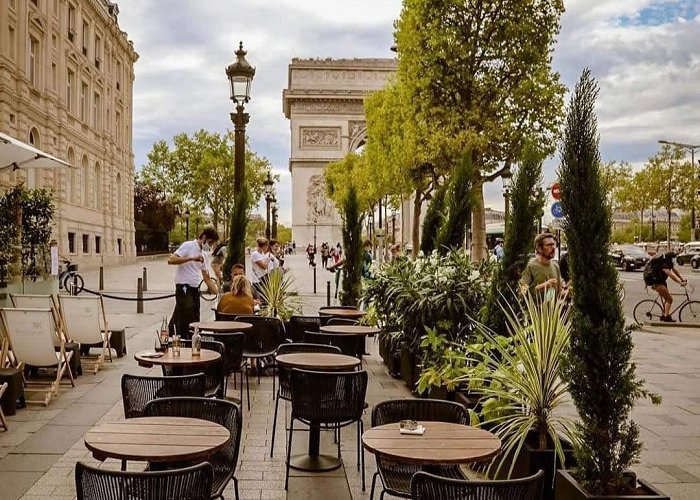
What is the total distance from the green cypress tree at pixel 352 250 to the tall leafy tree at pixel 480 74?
6917mm

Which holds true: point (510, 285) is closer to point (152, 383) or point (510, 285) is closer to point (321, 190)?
point (152, 383)

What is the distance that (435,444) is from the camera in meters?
4.13

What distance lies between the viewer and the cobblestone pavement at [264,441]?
17.7 feet

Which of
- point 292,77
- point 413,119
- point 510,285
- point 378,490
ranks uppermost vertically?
point 292,77

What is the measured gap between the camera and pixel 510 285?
657 cm

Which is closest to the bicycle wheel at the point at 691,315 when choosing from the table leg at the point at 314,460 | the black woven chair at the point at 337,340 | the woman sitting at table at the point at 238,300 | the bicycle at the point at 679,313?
the bicycle at the point at 679,313

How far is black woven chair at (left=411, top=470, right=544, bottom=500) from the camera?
3209mm

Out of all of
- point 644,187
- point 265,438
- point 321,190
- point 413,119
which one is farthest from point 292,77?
point 265,438

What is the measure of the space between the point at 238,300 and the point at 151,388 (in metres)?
4.99

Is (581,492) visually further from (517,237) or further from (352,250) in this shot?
(352,250)

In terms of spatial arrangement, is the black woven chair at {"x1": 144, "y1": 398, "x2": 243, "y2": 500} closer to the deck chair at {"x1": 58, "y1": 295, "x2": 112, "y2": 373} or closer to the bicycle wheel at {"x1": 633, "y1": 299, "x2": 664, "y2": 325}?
the deck chair at {"x1": 58, "y1": 295, "x2": 112, "y2": 373}

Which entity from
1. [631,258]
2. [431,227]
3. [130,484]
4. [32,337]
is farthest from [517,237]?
[631,258]

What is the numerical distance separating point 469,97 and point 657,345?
31.6ft

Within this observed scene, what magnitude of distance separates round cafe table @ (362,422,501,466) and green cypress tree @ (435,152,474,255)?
18.4ft
